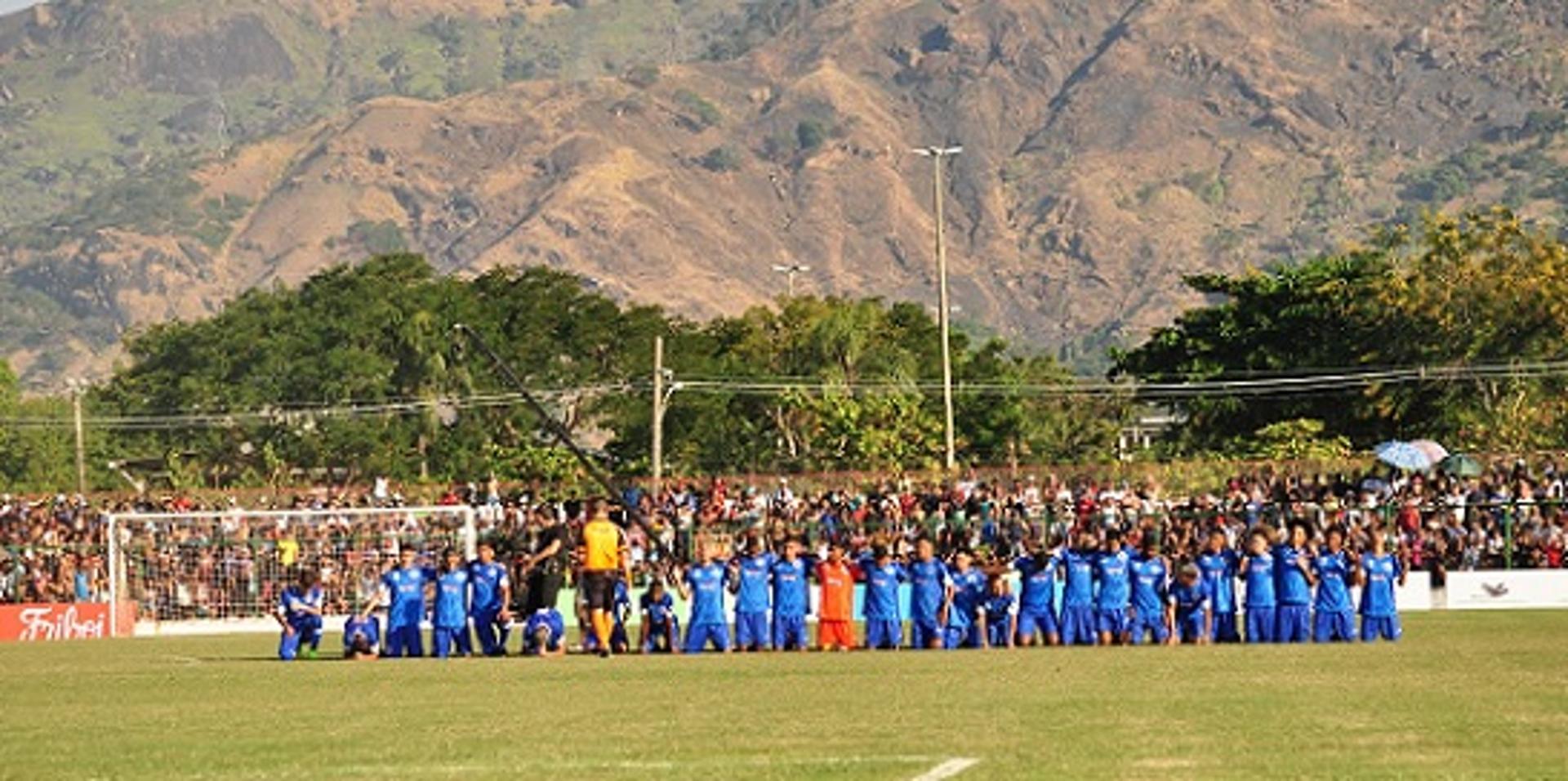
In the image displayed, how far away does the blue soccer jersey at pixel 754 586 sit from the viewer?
39.1m

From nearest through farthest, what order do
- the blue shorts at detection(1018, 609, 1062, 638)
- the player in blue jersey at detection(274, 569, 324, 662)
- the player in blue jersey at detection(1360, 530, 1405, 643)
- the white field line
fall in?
the white field line < the player in blue jersey at detection(1360, 530, 1405, 643) < the player in blue jersey at detection(274, 569, 324, 662) < the blue shorts at detection(1018, 609, 1062, 638)

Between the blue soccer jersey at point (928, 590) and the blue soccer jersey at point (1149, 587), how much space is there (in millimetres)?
2528

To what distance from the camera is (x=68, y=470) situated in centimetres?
16375

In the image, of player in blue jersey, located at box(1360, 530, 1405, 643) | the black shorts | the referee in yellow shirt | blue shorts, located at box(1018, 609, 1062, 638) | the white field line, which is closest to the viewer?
the white field line

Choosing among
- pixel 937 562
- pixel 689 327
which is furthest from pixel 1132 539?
pixel 689 327

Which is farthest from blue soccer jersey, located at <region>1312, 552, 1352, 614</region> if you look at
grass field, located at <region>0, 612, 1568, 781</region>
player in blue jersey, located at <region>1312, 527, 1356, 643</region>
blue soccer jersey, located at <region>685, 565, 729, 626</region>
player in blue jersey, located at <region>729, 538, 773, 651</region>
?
blue soccer jersey, located at <region>685, 565, 729, 626</region>

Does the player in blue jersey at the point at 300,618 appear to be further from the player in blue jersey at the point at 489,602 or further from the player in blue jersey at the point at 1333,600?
the player in blue jersey at the point at 1333,600

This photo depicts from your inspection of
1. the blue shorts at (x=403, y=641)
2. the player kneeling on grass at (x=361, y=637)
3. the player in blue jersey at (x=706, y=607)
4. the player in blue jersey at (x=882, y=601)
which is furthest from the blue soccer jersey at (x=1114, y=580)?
the player kneeling on grass at (x=361, y=637)

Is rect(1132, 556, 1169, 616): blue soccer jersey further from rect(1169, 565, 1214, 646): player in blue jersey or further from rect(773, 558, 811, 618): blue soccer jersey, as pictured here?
rect(773, 558, 811, 618): blue soccer jersey

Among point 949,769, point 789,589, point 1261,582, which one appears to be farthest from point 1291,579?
point 949,769

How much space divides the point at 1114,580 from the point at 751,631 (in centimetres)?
486

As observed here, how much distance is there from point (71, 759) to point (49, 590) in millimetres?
37574

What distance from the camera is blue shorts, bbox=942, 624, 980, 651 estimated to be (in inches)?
1540

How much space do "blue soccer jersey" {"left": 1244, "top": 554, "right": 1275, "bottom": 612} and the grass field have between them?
118 inches
